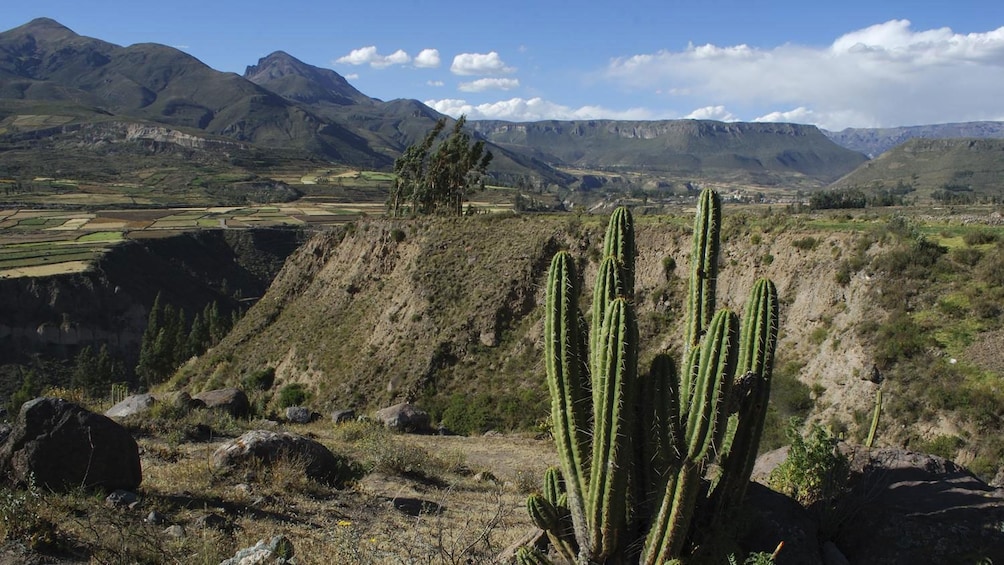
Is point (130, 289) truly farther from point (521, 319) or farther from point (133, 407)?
point (133, 407)

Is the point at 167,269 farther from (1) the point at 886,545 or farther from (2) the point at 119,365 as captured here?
(1) the point at 886,545

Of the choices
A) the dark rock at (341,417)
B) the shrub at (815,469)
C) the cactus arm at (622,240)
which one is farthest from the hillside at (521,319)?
the cactus arm at (622,240)

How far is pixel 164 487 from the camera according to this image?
949cm

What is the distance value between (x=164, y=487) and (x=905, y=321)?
22680mm

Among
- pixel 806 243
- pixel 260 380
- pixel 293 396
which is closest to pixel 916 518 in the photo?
pixel 806 243

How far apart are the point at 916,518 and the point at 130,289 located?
283 ft

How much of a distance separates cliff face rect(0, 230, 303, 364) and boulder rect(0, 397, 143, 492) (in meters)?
70.6

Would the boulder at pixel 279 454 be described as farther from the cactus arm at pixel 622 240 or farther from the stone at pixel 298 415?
the stone at pixel 298 415

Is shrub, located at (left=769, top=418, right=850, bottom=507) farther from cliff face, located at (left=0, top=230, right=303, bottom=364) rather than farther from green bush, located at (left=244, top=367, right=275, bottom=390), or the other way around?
cliff face, located at (left=0, top=230, right=303, bottom=364)

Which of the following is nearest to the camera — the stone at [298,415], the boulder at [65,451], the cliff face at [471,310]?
the boulder at [65,451]

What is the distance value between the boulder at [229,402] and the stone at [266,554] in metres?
12.1

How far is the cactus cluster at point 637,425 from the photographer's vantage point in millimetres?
6152

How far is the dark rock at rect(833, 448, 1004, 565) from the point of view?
7.03 m

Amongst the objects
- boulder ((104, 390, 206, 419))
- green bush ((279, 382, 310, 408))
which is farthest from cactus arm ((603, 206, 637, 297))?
green bush ((279, 382, 310, 408))
